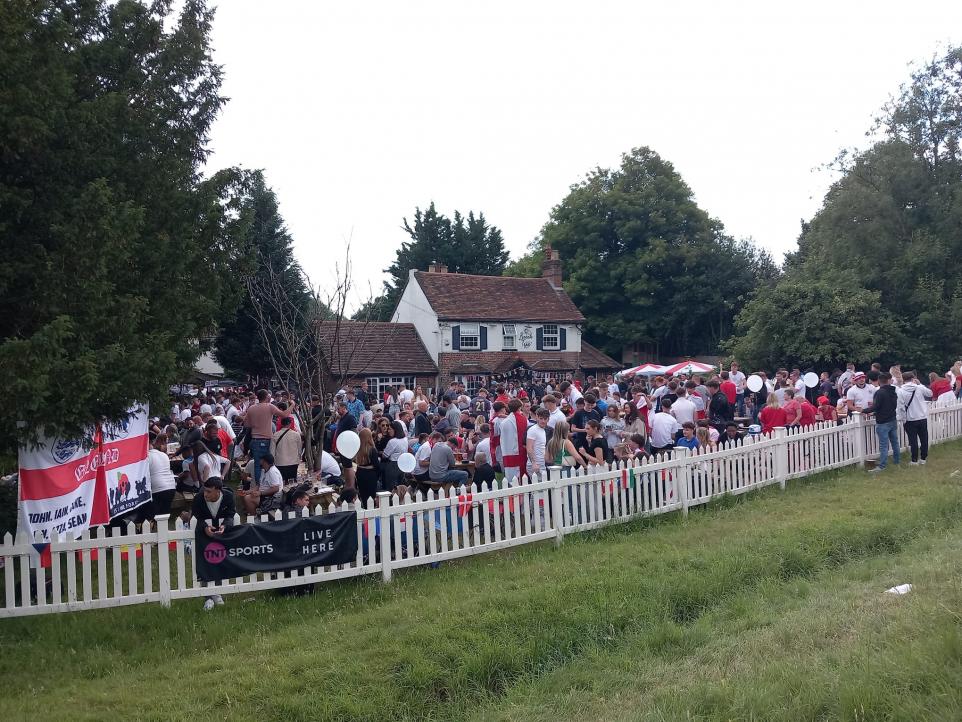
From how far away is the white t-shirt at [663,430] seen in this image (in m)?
12.5

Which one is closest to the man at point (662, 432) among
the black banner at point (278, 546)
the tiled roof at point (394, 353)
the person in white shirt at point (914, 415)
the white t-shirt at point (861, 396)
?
the person in white shirt at point (914, 415)

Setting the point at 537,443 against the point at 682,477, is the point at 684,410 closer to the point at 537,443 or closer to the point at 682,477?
the point at 682,477

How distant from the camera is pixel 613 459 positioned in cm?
1245

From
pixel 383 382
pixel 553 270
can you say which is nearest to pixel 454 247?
pixel 553 270

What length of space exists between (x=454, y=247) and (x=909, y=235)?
36612 mm

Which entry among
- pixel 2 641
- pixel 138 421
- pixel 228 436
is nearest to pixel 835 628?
pixel 2 641

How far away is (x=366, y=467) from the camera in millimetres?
11023

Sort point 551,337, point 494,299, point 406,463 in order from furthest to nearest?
point 551,337 < point 494,299 < point 406,463

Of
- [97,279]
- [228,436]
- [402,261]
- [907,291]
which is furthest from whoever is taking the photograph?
[402,261]

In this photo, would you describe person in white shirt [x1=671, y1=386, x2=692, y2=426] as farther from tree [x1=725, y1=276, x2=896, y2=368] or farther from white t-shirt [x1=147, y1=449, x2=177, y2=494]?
tree [x1=725, y1=276, x2=896, y2=368]

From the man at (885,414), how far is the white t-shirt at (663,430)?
12.1 feet

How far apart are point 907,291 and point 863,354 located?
17.9ft

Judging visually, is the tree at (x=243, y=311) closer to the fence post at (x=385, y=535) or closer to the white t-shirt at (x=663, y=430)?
the white t-shirt at (x=663, y=430)

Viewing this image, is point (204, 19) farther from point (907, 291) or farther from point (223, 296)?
point (907, 291)
